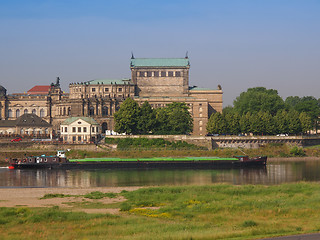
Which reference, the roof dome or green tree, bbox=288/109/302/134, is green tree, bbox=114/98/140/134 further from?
the roof dome

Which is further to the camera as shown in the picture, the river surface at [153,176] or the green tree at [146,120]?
the green tree at [146,120]

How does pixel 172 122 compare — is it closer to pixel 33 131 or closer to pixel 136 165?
pixel 136 165

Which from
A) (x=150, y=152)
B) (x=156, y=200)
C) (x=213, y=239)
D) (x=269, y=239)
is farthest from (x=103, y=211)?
(x=150, y=152)

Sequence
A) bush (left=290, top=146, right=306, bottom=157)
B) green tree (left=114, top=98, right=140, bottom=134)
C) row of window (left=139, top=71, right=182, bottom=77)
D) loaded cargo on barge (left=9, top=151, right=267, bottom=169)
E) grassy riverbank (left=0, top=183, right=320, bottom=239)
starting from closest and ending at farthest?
grassy riverbank (left=0, top=183, right=320, bottom=239) → loaded cargo on barge (left=9, top=151, right=267, bottom=169) → bush (left=290, top=146, right=306, bottom=157) → green tree (left=114, top=98, right=140, bottom=134) → row of window (left=139, top=71, right=182, bottom=77)

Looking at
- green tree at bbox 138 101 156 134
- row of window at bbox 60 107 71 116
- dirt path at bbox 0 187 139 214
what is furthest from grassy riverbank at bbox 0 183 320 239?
row of window at bbox 60 107 71 116

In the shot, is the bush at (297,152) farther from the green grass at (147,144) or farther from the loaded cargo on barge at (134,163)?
the loaded cargo on barge at (134,163)

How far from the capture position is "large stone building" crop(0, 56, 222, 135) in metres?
166

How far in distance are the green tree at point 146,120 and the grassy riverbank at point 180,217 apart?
76851 mm

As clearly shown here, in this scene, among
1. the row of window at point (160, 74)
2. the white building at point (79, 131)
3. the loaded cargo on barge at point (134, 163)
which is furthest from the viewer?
the row of window at point (160, 74)

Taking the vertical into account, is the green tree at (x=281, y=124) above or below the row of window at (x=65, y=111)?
below

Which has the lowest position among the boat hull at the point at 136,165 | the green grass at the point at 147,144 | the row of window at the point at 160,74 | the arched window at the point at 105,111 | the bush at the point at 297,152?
the boat hull at the point at 136,165

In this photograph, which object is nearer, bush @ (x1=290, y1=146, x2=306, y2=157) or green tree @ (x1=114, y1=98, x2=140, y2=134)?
bush @ (x1=290, y1=146, x2=306, y2=157)

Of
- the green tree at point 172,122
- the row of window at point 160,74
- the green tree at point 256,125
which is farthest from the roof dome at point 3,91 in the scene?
the green tree at point 256,125

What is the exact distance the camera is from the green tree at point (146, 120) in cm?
14043
